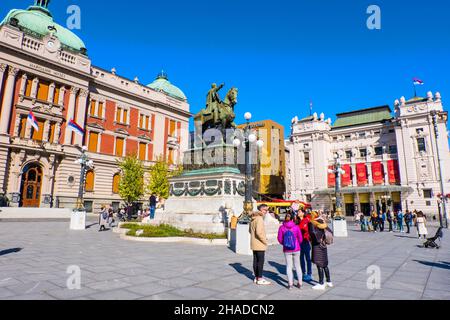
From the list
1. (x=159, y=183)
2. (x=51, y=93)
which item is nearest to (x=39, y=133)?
(x=51, y=93)

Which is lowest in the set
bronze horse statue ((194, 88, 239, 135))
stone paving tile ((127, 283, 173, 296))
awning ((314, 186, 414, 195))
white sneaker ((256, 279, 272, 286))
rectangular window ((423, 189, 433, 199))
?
white sneaker ((256, 279, 272, 286))

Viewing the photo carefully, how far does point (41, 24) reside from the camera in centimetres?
3394

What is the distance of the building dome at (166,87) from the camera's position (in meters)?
48.4

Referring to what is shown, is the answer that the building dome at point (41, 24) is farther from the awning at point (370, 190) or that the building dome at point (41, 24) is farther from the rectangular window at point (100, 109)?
the awning at point (370, 190)

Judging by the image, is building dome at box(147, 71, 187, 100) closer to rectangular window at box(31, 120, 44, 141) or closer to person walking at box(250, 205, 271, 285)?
rectangular window at box(31, 120, 44, 141)

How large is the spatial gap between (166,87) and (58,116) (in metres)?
20.6

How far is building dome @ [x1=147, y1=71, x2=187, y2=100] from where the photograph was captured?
4838 cm

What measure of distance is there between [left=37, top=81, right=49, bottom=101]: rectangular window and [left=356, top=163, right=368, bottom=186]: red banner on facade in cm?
5049

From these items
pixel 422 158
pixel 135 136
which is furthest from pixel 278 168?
pixel 135 136

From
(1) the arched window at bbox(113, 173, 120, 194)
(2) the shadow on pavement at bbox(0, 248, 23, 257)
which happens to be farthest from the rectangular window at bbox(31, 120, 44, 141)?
(2) the shadow on pavement at bbox(0, 248, 23, 257)

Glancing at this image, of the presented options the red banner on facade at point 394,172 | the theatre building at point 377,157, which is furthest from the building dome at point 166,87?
the red banner on facade at point 394,172

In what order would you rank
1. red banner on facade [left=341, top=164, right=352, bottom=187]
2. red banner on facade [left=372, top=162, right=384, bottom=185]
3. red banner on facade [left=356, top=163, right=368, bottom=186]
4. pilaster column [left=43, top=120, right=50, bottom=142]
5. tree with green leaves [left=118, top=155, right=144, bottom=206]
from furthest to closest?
1. red banner on facade [left=341, top=164, right=352, bottom=187]
2. red banner on facade [left=356, top=163, right=368, bottom=186]
3. red banner on facade [left=372, top=162, right=384, bottom=185]
4. tree with green leaves [left=118, top=155, right=144, bottom=206]
5. pilaster column [left=43, top=120, right=50, bottom=142]
